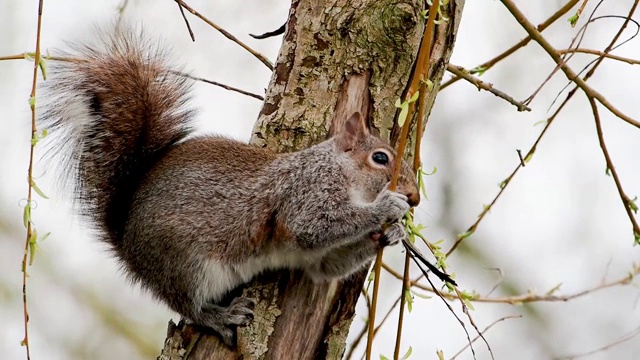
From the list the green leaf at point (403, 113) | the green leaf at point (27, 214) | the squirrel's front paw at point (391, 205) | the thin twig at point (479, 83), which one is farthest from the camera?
the thin twig at point (479, 83)

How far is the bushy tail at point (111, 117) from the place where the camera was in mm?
2857

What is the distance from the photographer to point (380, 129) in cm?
277

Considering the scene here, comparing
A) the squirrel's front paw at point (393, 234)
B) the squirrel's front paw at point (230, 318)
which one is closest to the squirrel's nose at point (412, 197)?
the squirrel's front paw at point (393, 234)

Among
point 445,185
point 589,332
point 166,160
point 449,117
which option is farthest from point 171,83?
point 589,332

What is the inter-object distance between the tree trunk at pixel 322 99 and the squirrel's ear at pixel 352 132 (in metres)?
0.05

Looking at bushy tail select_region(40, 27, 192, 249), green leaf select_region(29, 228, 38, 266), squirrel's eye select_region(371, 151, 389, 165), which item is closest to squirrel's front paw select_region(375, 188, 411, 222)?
squirrel's eye select_region(371, 151, 389, 165)

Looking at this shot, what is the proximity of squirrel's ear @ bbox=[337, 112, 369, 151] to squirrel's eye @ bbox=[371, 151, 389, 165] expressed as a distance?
0.09 meters

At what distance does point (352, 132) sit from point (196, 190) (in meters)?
0.59

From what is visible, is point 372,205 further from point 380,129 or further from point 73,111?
point 73,111

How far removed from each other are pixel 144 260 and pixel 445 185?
3.36m

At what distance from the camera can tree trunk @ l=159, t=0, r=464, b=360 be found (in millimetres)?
2504

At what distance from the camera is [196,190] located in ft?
9.37

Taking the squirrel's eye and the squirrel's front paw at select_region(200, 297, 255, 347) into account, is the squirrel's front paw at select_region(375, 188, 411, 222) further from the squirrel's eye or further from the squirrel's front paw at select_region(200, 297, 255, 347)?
the squirrel's front paw at select_region(200, 297, 255, 347)

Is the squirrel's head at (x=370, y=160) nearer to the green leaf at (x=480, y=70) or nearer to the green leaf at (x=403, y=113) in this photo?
the green leaf at (x=480, y=70)
